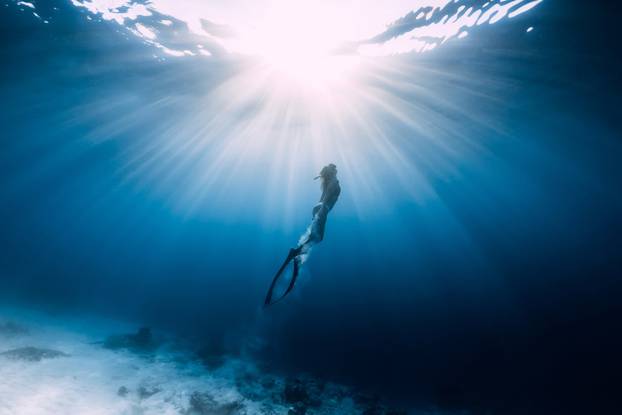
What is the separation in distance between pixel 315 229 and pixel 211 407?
8676 mm

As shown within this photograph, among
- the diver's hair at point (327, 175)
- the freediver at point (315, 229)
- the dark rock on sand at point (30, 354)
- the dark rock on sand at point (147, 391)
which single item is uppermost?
the diver's hair at point (327, 175)

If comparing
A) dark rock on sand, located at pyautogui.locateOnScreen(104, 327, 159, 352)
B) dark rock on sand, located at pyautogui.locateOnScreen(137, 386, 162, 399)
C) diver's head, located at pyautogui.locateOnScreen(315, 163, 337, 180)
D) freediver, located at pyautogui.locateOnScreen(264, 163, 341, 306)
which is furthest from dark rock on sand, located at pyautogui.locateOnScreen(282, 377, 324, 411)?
dark rock on sand, located at pyautogui.locateOnScreen(104, 327, 159, 352)

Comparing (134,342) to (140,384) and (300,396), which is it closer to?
(140,384)

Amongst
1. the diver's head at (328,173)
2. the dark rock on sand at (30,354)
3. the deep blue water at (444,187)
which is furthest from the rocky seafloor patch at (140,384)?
the diver's head at (328,173)

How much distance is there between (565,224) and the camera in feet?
194

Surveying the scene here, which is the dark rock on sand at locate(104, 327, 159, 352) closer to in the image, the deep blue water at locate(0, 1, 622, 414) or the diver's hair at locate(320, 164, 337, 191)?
the deep blue water at locate(0, 1, 622, 414)

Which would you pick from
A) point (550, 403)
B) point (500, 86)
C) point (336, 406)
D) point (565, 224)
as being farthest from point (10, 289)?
point (565, 224)

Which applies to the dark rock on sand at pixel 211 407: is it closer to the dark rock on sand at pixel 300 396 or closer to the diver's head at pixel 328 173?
the dark rock on sand at pixel 300 396

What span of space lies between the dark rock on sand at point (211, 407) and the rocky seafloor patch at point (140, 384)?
3 cm

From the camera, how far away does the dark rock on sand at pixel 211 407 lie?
356 inches

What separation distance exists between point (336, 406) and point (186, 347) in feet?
33.6

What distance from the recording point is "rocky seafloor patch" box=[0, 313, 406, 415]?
28.8 feet

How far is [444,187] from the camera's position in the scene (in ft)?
156

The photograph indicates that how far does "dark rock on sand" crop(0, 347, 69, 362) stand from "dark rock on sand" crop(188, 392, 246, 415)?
7.29 m
